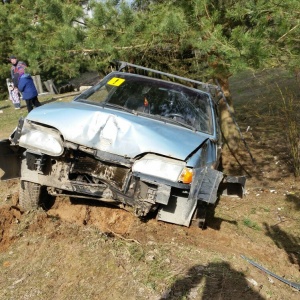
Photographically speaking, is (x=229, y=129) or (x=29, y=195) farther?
(x=229, y=129)

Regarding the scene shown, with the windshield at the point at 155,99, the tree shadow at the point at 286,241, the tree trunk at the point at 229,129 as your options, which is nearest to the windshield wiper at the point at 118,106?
the windshield at the point at 155,99

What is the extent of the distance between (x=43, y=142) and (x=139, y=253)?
1.47 metres

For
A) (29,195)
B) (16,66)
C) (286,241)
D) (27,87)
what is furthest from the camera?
(16,66)

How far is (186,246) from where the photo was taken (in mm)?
4285

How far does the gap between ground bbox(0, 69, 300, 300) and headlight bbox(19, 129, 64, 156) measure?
88 cm

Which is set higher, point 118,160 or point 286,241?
point 118,160

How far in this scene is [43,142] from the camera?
4117mm

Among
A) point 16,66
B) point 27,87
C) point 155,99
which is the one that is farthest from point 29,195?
point 16,66

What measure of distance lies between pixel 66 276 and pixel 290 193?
430 centimetres

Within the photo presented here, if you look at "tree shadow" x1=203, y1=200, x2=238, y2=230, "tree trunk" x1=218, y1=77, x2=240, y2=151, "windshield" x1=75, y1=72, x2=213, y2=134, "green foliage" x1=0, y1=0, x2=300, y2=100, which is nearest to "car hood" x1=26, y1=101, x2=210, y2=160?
"windshield" x1=75, y1=72, x2=213, y2=134

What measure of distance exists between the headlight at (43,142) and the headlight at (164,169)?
814 millimetres

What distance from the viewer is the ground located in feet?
11.4

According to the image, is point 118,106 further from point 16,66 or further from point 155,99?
point 16,66

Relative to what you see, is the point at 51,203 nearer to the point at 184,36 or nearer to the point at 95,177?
the point at 95,177
